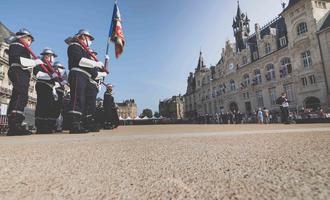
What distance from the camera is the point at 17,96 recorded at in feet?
15.6

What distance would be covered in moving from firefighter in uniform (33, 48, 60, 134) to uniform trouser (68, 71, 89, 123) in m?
1.24

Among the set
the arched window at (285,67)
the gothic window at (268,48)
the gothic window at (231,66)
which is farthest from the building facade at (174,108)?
the arched window at (285,67)

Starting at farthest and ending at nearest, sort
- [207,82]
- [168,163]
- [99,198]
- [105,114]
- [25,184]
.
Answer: [207,82]
[105,114]
[168,163]
[25,184]
[99,198]

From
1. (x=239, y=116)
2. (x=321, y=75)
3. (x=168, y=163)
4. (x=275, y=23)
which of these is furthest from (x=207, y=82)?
(x=168, y=163)

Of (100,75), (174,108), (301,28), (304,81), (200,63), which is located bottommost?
(100,75)

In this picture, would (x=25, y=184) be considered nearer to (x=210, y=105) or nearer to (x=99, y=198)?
(x=99, y=198)

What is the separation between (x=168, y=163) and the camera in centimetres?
138

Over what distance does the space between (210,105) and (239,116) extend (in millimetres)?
17338

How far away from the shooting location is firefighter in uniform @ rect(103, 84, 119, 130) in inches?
323

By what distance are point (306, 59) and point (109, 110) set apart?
23.5m

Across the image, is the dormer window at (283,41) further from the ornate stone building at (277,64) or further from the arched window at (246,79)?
the arched window at (246,79)

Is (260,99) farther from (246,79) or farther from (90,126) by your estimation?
(90,126)

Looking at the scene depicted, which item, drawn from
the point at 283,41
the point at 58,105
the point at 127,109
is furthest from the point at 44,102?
the point at 127,109

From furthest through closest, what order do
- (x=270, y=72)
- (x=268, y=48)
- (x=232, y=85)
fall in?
(x=232, y=85)
(x=268, y=48)
(x=270, y=72)
